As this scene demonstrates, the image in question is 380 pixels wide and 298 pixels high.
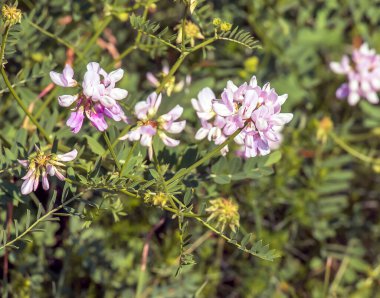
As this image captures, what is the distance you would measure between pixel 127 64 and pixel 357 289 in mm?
1356

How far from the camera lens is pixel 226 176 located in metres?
1.92

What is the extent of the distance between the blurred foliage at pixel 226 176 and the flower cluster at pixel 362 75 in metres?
0.16

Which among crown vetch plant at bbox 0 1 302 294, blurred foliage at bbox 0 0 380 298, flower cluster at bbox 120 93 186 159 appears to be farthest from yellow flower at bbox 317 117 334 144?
flower cluster at bbox 120 93 186 159

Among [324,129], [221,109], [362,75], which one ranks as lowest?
[324,129]

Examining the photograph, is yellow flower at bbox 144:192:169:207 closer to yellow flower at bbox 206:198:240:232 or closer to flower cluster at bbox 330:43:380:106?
yellow flower at bbox 206:198:240:232

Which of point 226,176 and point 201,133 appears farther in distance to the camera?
point 226,176

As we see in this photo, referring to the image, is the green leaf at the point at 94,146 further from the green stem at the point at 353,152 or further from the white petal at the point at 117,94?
the green stem at the point at 353,152

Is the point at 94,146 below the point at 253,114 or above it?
below

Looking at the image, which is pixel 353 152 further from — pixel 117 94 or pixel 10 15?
pixel 10 15

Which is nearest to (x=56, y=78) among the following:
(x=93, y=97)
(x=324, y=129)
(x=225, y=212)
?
(x=93, y=97)

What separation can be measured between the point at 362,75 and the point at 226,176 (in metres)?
1.10

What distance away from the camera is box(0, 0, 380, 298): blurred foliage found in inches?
81.4

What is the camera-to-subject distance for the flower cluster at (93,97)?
1487 millimetres

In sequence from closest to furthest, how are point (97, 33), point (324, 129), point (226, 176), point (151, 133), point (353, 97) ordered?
point (151, 133) → point (226, 176) → point (97, 33) → point (324, 129) → point (353, 97)
